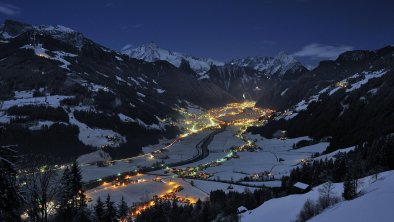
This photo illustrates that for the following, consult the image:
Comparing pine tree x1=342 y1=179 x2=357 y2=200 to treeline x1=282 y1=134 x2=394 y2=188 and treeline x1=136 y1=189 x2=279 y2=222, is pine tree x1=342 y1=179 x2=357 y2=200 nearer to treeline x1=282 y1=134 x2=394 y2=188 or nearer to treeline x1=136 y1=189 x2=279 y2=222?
treeline x1=282 y1=134 x2=394 y2=188

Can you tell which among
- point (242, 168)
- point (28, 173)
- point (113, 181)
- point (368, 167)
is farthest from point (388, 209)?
point (242, 168)

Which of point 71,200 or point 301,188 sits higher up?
point 71,200

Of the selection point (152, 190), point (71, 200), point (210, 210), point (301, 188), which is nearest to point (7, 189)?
point (71, 200)

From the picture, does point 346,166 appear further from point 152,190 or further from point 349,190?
point 152,190

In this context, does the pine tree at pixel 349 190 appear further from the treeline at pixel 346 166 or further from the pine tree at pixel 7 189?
the pine tree at pixel 7 189

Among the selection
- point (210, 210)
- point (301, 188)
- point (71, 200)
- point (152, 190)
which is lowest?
point (210, 210)

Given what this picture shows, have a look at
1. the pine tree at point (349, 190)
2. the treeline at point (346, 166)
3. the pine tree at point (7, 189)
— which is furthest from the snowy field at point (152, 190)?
the pine tree at point (7, 189)

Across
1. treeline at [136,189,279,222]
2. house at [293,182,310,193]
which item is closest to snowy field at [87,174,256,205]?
treeline at [136,189,279,222]

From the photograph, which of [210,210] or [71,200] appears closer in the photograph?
[71,200]

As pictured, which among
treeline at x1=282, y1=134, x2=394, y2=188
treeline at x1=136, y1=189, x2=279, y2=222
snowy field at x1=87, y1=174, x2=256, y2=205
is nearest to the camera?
treeline at x1=282, y1=134, x2=394, y2=188

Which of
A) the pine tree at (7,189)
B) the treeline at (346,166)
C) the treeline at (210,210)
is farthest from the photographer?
the treeline at (210,210)
